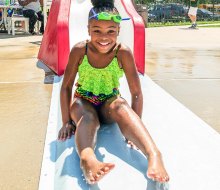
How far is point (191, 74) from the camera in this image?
19.3ft

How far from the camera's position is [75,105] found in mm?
2496

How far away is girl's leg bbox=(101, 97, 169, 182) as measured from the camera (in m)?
1.88

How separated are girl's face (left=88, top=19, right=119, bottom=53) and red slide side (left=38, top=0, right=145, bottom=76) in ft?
7.57

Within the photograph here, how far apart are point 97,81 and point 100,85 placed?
37 millimetres

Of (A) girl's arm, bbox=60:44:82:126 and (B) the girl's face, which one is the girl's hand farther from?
(B) the girl's face

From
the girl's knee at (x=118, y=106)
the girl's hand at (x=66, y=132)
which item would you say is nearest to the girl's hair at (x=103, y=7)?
the girl's knee at (x=118, y=106)

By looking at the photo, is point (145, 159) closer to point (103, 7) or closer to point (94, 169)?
point (94, 169)

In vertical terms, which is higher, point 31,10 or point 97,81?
point 97,81

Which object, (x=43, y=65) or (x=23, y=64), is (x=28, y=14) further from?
(x=43, y=65)

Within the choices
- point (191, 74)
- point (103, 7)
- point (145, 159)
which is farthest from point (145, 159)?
point (191, 74)

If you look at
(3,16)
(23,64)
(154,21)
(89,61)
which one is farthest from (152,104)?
(154,21)

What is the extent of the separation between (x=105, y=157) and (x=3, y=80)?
3460mm

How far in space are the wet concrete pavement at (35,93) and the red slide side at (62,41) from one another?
1.07ft

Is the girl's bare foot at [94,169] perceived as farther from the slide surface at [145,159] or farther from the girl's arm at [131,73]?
the girl's arm at [131,73]
